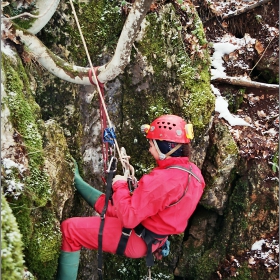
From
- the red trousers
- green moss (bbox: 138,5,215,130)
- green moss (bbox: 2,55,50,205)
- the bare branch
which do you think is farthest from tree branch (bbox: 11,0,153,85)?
the bare branch

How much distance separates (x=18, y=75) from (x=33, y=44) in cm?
46

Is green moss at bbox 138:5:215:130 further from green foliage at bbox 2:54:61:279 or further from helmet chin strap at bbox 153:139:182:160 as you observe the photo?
green foliage at bbox 2:54:61:279

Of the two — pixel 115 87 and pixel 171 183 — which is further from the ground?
pixel 115 87

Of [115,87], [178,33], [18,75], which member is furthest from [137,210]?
[178,33]

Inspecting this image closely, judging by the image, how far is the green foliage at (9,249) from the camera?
2.43m

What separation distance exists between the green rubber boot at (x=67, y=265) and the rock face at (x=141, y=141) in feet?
0.56

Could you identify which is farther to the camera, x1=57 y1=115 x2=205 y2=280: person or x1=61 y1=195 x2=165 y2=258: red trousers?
x1=61 y1=195 x2=165 y2=258: red trousers

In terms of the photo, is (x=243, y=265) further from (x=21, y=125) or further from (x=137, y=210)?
(x=21, y=125)

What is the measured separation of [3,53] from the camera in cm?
360

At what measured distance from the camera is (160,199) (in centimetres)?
353

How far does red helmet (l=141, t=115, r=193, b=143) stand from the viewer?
3.79 m

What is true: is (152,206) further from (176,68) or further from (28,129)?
(176,68)

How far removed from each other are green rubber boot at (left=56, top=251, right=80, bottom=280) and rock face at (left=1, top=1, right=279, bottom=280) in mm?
169

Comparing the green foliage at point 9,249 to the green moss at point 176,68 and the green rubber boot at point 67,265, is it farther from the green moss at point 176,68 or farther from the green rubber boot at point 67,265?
the green moss at point 176,68
